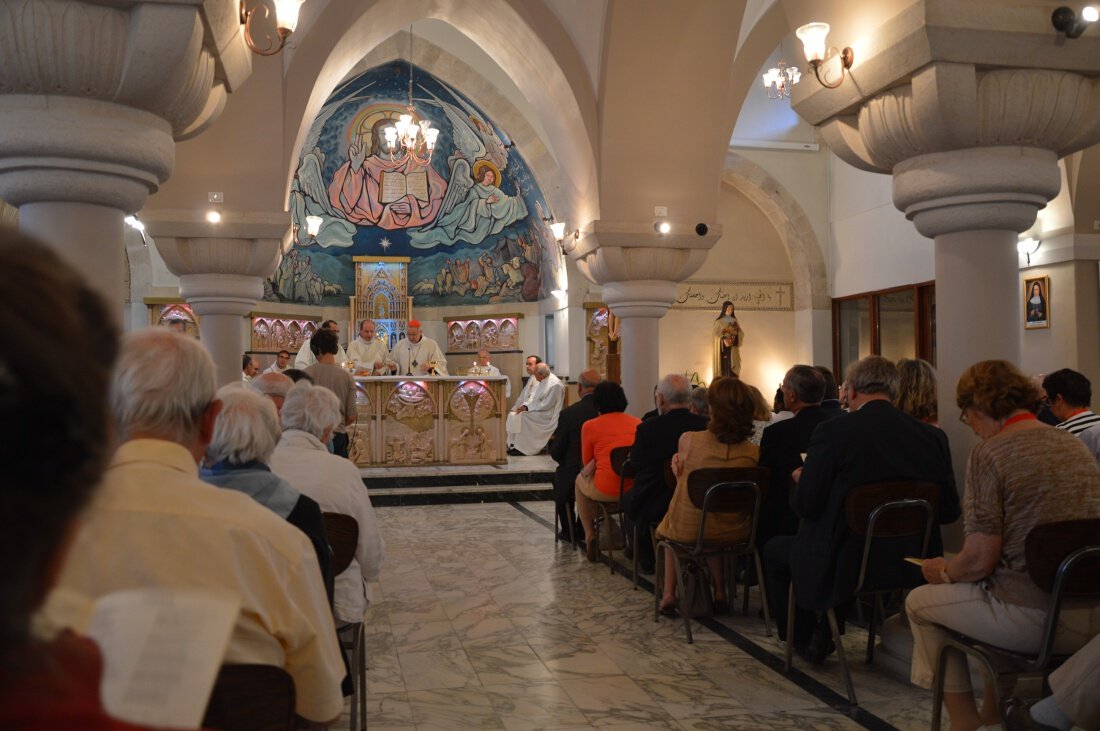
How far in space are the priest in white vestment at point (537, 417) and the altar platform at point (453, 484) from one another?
77.8 inches

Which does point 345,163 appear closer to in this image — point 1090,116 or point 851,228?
point 851,228

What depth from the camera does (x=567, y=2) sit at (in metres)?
8.95

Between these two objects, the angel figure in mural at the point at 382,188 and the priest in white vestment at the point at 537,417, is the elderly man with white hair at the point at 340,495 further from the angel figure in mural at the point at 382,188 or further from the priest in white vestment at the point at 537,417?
the angel figure in mural at the point at 382,188

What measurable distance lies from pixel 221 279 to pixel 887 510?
597 centimetres

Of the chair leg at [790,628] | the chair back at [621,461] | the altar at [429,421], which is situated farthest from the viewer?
the altar at [429,421]

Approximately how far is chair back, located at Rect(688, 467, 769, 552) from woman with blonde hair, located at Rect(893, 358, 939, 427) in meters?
0.77

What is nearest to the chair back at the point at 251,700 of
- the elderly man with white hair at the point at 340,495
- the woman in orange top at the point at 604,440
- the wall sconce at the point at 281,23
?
the elderly man with white hair at the point at 340,495

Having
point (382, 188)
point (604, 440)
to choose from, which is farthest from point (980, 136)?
point (382, 188)

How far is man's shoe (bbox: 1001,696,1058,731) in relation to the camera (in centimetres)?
270

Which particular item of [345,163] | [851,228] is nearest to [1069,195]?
A: [851,228]

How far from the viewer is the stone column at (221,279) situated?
7.78 metres

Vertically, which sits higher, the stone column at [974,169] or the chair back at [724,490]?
the stone column at [974,169]

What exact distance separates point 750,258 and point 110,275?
1500 centimetres

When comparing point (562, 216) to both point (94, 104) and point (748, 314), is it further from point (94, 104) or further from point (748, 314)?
point (94, 104)
